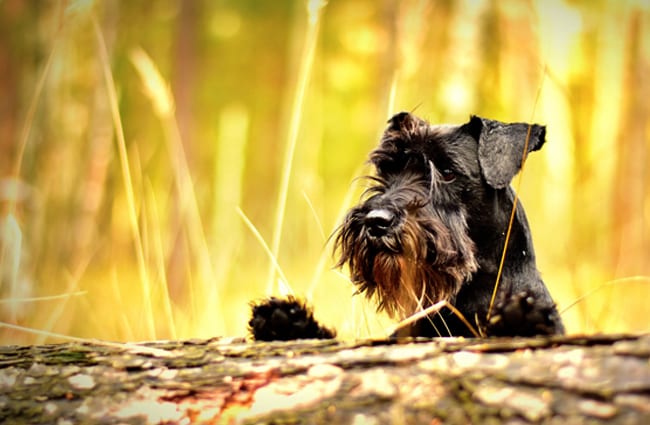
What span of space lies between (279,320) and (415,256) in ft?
1.88

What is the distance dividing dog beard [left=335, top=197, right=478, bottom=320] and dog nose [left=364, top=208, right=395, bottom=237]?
23mm

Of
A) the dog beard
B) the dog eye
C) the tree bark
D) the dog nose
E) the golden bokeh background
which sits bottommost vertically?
the tree bark

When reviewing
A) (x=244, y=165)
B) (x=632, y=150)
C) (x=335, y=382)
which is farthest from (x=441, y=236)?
(x=632, y=150)

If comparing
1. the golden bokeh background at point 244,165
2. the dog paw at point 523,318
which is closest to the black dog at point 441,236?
the golden bokeh background at point 244,165

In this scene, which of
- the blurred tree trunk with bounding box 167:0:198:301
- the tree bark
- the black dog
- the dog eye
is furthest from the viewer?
the blurred tree trunk with bounding box 167:0:198:301

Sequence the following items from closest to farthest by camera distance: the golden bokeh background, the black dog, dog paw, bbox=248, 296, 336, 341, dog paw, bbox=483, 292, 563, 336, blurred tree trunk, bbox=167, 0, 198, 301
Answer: dog paw, bbox=483, 292, 563, 336 < dog paw, bbox=248, 296, 336, 341 < the black dog < the golden bokeh background < blurred tree trunk, bbox=167, 0, 198, 301

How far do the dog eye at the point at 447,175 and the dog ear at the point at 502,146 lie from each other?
125 mm

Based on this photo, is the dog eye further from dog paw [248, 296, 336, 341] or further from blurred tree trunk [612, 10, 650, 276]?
blurred tree trunk [612, 10, 650, 276]

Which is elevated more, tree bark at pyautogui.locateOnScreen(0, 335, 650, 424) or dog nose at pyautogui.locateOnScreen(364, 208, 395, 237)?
dog nose at pyautogui.locateOnScreen(364, 208, 395, 237)

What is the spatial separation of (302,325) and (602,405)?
4.11 feet

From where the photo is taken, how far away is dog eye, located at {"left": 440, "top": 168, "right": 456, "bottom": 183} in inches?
113

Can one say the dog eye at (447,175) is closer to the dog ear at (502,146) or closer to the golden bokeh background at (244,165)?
the dog ear at (502,146)

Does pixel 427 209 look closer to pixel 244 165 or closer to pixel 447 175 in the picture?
pixel 447 175

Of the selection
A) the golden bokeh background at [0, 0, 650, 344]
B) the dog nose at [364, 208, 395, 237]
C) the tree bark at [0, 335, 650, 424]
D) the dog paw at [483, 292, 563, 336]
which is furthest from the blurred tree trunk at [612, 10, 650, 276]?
the tree bark at [0, 335, 650, 424]
